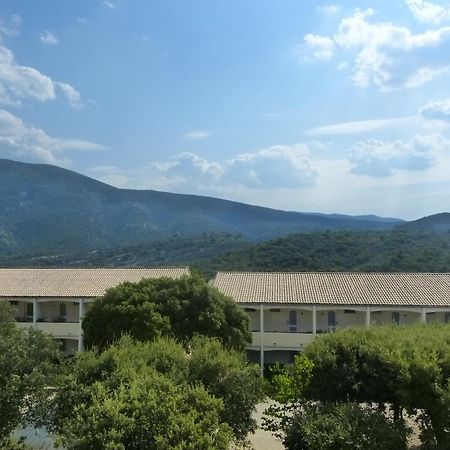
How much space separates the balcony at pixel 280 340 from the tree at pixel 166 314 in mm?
4883

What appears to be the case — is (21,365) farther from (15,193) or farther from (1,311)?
(15,193)

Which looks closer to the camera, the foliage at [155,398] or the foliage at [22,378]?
the foliage at [155,398]

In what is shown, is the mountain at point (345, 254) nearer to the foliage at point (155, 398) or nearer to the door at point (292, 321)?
the door at point (292, 321)

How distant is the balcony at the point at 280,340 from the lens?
1227 inches

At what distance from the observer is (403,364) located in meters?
13.3

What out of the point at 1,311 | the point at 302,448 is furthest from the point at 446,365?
the point at 1,311

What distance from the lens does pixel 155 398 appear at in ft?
36.9

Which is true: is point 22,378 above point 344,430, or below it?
above

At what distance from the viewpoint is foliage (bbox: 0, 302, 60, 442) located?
1201 centimetres

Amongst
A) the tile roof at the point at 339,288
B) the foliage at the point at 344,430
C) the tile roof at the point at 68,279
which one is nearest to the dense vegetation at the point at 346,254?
the tile roof at the point at 339,288

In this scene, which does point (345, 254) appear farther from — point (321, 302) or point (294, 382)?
point (294, 382)

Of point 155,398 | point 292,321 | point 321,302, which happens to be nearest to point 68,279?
point 292,321

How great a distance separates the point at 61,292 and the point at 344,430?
25.2 meters

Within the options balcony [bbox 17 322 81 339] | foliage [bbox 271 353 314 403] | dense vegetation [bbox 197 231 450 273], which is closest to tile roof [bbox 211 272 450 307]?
balcony [bbox 17 322 81 339]
